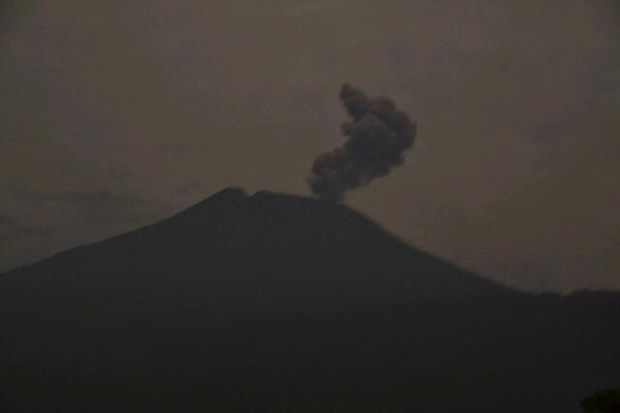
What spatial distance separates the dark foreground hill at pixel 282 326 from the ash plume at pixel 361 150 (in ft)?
0.75

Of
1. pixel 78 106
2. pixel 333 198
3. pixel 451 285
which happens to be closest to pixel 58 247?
pixel 78 106

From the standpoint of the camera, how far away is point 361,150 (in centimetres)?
706

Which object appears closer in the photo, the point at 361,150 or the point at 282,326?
the point at 282,326

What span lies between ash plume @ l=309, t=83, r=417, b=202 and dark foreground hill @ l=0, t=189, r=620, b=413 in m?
0.23

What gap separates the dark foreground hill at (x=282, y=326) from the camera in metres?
6.71

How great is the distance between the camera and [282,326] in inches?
271

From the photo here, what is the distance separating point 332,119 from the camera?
279 inches

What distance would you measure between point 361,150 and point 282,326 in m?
1.76

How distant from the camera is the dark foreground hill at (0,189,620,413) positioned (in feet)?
22.0

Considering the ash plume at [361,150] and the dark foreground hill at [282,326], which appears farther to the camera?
the ash plume at [361,150]

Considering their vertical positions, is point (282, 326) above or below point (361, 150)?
below

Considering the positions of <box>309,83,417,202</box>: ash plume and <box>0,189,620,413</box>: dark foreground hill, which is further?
<box>309,83,417,202</box>: ash plume

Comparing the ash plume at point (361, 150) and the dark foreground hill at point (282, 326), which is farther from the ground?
the ash plume at point (361, 150)

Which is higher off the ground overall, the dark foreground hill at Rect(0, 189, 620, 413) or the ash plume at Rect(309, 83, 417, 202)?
the ash plume at Rect(309, 83, 417, 202)
